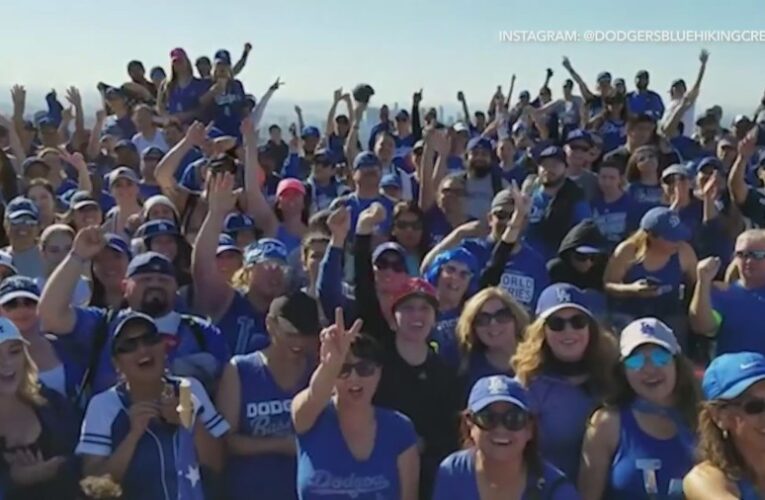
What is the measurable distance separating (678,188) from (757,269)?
1.92m

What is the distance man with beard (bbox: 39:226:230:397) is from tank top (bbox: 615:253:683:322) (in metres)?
2.65

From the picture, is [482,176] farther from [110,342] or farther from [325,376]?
[325,376]

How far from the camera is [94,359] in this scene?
5.03 meters

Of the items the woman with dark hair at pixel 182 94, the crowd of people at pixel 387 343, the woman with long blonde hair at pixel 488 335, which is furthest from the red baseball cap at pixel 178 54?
the woman with long blonde hair at pixel 488 335

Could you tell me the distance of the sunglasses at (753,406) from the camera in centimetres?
355

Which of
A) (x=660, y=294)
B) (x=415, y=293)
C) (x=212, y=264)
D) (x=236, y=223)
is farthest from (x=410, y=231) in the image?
(x=415, y=293)

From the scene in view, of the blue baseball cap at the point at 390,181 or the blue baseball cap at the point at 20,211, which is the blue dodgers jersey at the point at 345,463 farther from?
the blue baseball cap at the point at 390,181

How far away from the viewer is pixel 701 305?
19.8 ft

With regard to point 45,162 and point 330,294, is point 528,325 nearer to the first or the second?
point 330,294

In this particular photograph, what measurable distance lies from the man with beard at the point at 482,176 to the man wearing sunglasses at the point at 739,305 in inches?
114

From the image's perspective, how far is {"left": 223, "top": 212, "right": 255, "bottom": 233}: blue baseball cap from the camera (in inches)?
283

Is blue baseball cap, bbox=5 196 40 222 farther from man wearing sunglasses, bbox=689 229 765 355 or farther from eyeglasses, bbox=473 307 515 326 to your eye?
man wearing sunglasses, bbox=689 229 765 355

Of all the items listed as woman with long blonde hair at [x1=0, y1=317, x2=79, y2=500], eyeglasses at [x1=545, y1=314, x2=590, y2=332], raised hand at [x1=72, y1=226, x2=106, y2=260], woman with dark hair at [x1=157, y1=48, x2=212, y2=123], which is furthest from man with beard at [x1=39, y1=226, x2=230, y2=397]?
woman with dark hair at [x1=157, y1=48, x2=212, y2=123]

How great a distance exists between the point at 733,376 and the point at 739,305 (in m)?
2.65
